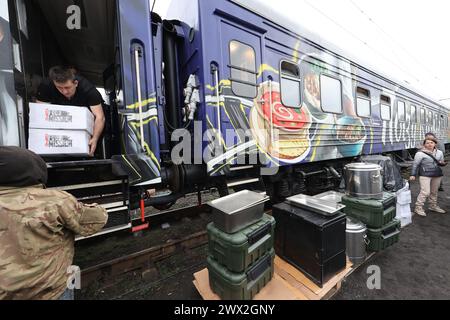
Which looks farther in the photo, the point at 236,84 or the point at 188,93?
the point at 236,84

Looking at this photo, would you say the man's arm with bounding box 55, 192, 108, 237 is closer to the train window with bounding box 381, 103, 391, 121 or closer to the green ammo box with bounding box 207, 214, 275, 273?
the green ammo box with bounding box 207, 214, 275, 273

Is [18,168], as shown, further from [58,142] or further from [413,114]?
[413,114]

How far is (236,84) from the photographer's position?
290 cm

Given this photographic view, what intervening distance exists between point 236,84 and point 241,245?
217 cm

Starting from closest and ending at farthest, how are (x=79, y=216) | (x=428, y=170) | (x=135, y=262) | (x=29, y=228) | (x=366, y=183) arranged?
(x=29, y=228), (x=79, y=216), (x=135, y=262), (x=366, y=183), (x=428, y=170)

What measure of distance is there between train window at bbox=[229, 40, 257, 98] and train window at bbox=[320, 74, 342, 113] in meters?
1.89

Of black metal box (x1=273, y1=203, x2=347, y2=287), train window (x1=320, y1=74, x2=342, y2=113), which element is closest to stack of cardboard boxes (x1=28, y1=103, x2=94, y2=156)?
black metal box (x1=273, y1=203, x2=347, y2=287)

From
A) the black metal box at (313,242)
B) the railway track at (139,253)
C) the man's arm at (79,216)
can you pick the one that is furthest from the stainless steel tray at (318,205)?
the man's arm at (79,216)

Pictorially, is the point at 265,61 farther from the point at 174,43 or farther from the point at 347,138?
the point at 347,138

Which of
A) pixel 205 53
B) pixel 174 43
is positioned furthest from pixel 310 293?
pixel 174 43


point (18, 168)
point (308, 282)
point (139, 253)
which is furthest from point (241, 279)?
point (18, 168)

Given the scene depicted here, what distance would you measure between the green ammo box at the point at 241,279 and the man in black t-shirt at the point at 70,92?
2107mm

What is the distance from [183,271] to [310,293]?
1.50 metres

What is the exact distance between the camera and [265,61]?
10.4 ft
